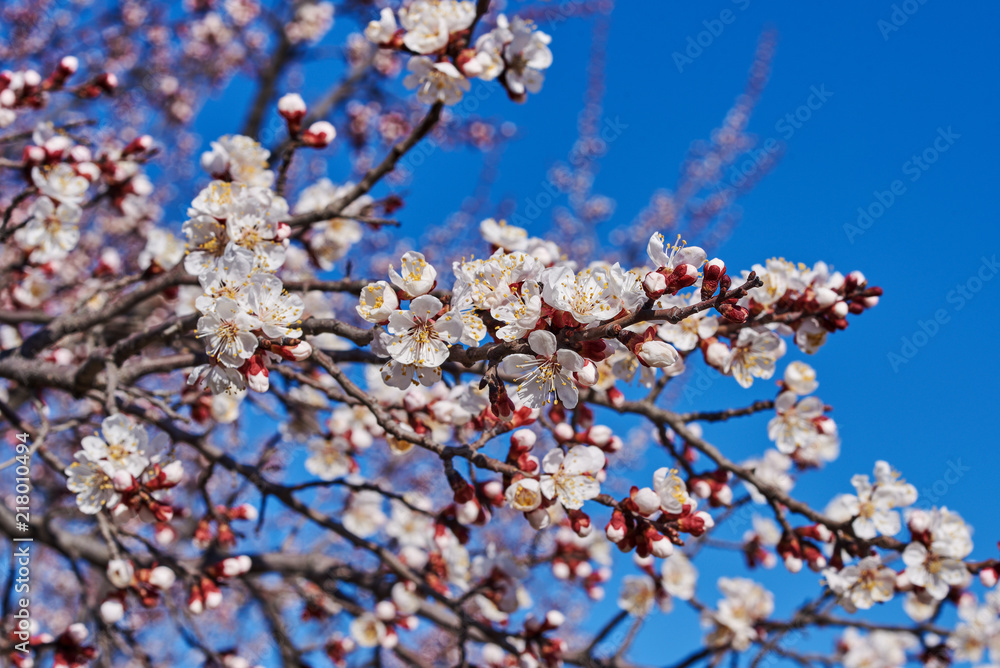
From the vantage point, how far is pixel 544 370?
1556 millimetres

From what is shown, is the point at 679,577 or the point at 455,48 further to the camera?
the point at 679,577

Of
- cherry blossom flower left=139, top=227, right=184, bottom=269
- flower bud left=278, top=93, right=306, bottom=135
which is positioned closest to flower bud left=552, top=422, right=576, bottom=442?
flower bud left=278, top=93, right=306, bottom=135

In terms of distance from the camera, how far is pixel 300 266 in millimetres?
4660

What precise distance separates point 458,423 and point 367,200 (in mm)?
1222

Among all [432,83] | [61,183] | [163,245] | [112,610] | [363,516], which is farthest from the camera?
[363,516]

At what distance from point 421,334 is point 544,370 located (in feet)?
0.98

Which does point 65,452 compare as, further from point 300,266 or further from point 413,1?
point 413,1

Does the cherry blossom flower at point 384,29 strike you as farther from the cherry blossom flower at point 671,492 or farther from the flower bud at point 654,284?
the cherry blossom flower at point 671,492

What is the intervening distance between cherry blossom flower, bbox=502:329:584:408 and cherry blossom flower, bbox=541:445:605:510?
0.30 metres

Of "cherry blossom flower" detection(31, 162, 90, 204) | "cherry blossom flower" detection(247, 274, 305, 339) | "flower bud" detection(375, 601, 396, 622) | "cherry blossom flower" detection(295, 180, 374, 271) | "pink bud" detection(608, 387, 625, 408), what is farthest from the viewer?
"cherry blossom flower" detection(295, 180, 374, 271)

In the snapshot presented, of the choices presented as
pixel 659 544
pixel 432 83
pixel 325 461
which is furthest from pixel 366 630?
pixel 432 83

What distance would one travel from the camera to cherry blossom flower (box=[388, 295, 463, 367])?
1.56 m

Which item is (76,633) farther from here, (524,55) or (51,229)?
(524,55)

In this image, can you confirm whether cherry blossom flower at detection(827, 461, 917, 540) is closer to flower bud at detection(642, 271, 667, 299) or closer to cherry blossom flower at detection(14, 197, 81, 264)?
flower bud at detection(642, 271, 667, 299)
